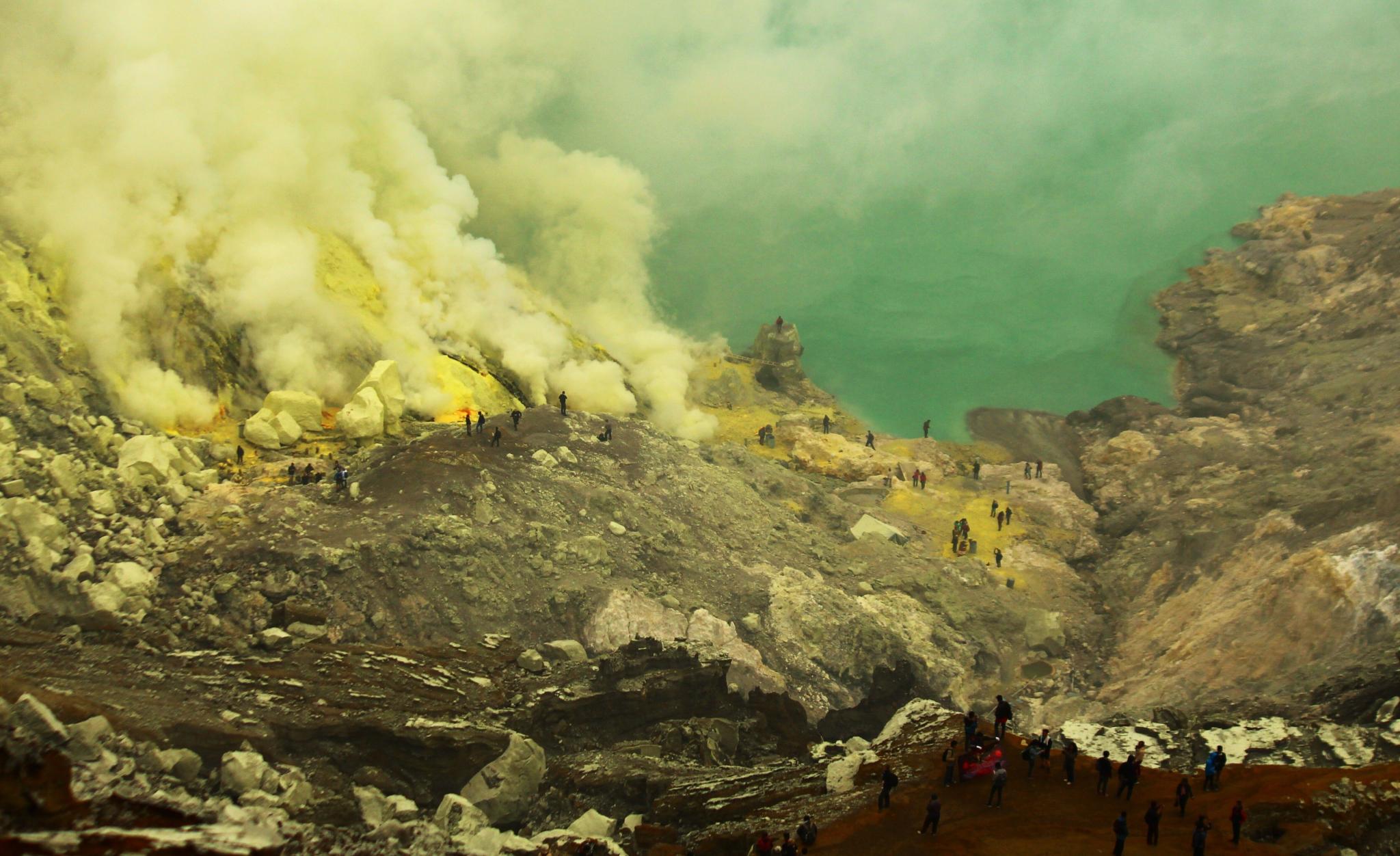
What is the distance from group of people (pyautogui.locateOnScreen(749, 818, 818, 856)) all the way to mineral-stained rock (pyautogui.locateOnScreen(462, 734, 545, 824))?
18.6 ft

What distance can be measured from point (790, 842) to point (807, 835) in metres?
1.35

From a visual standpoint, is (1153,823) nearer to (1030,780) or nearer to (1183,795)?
(1183,795)

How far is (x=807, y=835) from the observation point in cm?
2164

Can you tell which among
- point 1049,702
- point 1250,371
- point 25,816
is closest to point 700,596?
point 1049,702

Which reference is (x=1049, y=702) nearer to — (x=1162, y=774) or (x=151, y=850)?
(x=1162, y=774)

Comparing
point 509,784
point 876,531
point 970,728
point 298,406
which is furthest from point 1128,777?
point 298,406

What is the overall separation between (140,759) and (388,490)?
14.8 m

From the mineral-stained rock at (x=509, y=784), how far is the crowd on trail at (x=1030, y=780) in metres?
5.78

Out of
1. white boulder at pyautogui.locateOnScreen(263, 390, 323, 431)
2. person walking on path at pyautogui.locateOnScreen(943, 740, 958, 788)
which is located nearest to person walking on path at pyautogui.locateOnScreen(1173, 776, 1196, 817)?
person walking on path at pyautogui.locateOnScreen(943, 740, 958, 788)

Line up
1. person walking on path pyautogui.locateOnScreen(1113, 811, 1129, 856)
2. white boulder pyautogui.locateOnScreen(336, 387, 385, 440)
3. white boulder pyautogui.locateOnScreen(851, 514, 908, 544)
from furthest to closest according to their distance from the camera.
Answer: white boulder pyautogui.locateOnScreen(851, 514, 908, 544) < white boulder pyautogui.locateOnScreen(336, 387, 385, 440) < person walking on path pyautogui.locateOnScreen(1113, 811, 1129, 856)

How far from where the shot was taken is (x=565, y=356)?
51.3 metres

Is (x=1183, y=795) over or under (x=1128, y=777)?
under

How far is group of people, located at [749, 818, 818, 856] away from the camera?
20359 millimetres

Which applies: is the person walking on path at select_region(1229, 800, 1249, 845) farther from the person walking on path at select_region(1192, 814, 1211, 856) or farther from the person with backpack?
the person with backpack
